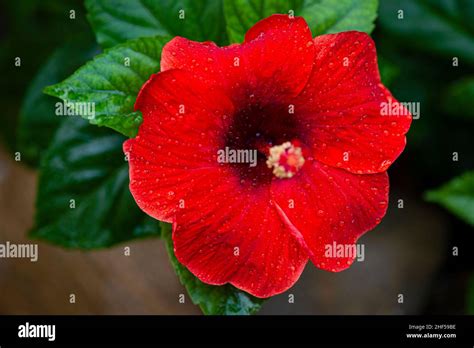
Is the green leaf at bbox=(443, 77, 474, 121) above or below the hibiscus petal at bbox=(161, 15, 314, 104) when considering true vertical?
above

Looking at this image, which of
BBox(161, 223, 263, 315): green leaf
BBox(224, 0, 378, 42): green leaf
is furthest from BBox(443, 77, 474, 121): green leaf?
BBox(161, 223, 263, 315): green leaf

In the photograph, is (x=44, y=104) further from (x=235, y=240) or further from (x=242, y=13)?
(x=235, y=240)

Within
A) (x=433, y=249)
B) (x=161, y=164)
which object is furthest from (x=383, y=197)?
(x=433, y=249)

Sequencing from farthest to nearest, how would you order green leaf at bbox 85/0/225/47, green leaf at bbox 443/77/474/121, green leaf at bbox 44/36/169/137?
green leaf at bbox 443/77/474/121 < green leaf at bbox 85/0/225/47 < green leaf at bbox 44/36/169/137

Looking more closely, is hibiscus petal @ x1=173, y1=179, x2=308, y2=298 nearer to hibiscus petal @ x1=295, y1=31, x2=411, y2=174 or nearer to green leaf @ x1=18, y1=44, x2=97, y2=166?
hibiscus petal @ x1=295, y1=31, x2=411, y2=174
